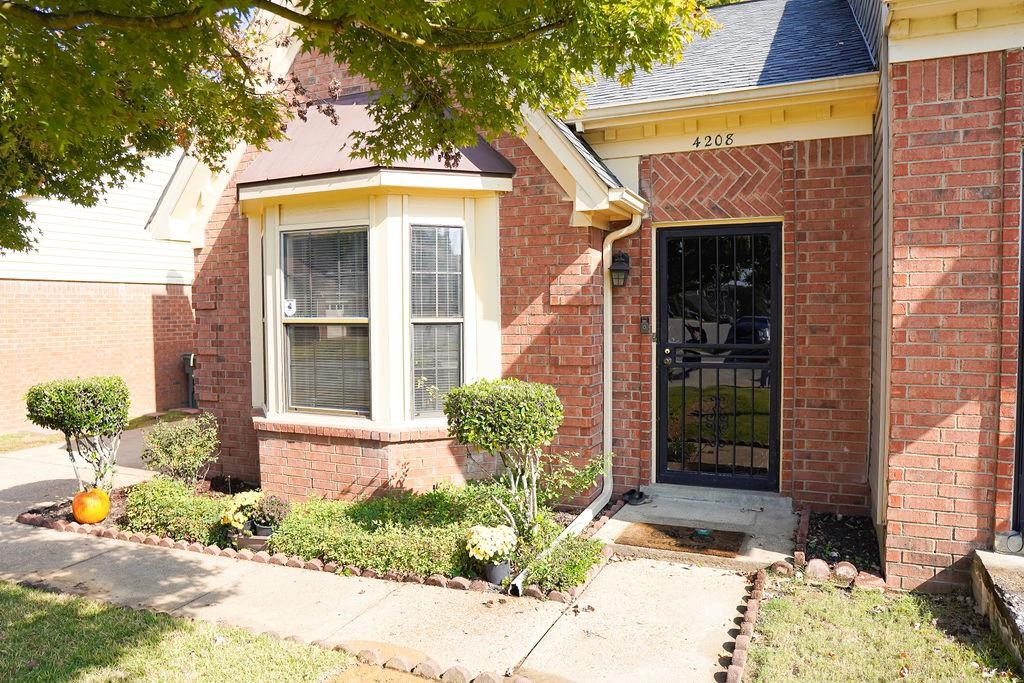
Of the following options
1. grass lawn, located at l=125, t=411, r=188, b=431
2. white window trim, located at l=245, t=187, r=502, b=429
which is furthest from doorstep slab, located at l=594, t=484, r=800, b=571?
grass lawn, located at l=125, t=411, r=188, b=431

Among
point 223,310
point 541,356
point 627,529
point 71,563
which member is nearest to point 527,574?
point 627,529

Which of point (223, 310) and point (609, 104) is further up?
point (609, 104)

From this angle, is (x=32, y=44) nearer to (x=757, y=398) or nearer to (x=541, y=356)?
(x=541, y=356)

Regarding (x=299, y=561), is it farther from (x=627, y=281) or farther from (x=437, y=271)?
(x=627, y=281)

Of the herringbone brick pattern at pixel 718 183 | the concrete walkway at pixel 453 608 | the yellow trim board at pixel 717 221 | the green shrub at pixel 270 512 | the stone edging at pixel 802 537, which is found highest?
the herringbone brick pattern at pixel 718 183

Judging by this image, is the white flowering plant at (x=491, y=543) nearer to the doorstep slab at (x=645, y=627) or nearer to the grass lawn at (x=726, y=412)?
the doorstep slab at (x=645, y=627)

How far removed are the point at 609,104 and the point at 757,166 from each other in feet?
4.98

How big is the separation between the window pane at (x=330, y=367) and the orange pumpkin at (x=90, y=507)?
6.60 ft

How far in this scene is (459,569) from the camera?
17.4 feet

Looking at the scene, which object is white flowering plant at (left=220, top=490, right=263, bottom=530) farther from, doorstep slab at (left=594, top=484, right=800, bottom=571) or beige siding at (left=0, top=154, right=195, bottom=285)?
beige siding at (left=0, top=154, right=195, bottom=285)

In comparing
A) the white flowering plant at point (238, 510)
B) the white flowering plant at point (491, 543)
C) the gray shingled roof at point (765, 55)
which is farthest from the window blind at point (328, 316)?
the gray shingled roof at point (765, 55)

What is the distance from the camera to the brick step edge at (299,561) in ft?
16.3

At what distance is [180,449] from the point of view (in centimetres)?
748

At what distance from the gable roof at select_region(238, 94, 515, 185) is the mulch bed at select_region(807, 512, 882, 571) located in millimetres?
4158
